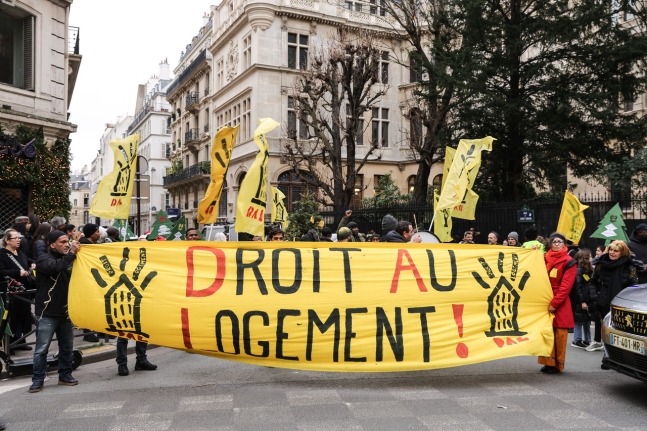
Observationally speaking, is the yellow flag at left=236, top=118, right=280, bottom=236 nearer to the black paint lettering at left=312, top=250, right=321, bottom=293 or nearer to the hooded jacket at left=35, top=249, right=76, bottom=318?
the black paint lettering at left=312, top=250, right=321, bottom=293

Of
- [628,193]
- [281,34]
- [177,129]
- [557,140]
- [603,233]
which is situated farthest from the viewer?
[177,129]

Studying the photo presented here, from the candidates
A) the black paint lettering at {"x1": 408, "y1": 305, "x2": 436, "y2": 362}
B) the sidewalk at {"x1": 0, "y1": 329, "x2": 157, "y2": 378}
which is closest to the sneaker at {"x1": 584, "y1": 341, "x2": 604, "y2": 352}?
the black paint lettering at {"x1": 408, "y1": 305, "x2": 436, "y2": 362}

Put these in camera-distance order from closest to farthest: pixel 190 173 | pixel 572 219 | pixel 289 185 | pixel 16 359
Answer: pixel 16 359 < pixel 572 219 < pixel 289 185 < pixel 190 173

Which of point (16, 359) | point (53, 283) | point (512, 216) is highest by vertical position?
point (512, 216)

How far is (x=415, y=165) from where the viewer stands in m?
39.7

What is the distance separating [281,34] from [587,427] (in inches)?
1343

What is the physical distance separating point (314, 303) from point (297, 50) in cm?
3219

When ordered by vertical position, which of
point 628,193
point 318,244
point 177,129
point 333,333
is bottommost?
point 333,333

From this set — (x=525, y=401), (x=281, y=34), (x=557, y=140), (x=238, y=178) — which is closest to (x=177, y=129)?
(x=238, y=178)

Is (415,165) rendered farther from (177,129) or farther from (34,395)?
(34,395)

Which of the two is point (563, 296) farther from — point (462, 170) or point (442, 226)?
point (442, 226)

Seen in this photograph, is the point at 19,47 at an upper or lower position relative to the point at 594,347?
upper

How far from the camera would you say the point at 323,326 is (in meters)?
6.87

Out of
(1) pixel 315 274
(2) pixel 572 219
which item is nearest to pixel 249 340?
(1) pixel 315 274
